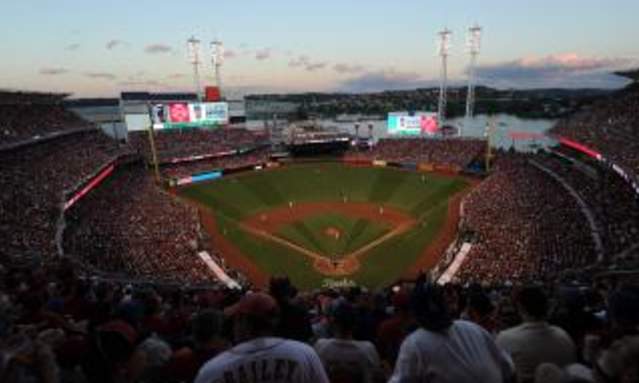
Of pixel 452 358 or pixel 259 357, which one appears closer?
pixel 259 357

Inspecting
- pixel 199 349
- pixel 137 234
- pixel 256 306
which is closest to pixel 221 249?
pixel 137 234

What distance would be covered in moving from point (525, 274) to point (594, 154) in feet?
66.4

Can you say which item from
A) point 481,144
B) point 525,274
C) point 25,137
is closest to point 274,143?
point 481,144

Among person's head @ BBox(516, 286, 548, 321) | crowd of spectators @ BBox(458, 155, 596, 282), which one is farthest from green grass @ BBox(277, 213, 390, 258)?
person's head @ BBox(516, 286, 548, 321)

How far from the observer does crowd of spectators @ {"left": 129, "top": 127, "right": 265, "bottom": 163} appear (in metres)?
64.1

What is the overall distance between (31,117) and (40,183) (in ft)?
49.5

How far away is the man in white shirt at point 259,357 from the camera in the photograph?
A: 3420 millimetres

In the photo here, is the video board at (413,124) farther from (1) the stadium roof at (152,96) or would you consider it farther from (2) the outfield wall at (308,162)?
(1) the stadium roof at (152,96)

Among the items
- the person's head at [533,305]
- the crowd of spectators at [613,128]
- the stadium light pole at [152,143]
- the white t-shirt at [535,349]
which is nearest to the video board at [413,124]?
the crowd of spectators at [613,128]

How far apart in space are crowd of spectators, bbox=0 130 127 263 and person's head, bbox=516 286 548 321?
24.0m

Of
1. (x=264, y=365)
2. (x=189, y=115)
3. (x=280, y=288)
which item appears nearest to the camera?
(x=264, y=365)

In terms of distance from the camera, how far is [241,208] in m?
52.1

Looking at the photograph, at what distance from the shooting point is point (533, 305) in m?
4.91

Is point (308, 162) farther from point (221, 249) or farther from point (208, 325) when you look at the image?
point (208, 325)
